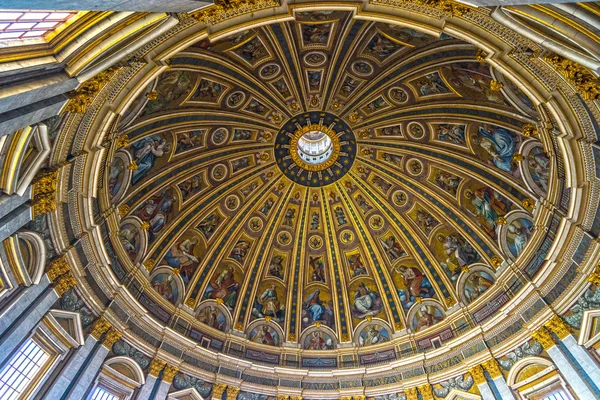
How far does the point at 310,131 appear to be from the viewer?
83.9ft

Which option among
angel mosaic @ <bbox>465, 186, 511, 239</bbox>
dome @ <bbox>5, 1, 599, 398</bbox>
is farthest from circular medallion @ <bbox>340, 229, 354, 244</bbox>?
angel mosaic @ <bbox>465, 186, 511, 239</bbox>

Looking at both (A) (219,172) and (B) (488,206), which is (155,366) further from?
(B) (488,206)

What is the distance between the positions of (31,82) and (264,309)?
1746cm

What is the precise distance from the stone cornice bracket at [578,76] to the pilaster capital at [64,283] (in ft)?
50.8

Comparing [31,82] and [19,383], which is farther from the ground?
[31,82]

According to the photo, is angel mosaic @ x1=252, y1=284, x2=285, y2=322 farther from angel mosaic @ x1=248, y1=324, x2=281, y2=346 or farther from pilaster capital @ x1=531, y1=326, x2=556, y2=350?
pilaster capital @ x1=531, y1=326, x2=556, y2=350

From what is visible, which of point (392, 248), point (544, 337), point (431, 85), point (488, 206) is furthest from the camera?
point (392, 248)

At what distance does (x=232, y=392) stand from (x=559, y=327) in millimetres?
12962

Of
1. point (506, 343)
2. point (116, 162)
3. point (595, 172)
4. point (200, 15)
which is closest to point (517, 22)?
point (595, 172)

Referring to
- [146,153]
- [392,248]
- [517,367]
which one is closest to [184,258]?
[146,153]

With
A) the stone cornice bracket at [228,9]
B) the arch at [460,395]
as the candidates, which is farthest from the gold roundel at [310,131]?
the arch at [460,395]

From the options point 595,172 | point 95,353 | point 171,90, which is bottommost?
point 95,353

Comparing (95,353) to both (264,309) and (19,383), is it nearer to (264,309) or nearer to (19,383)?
(19,383)

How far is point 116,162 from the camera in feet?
56.1
